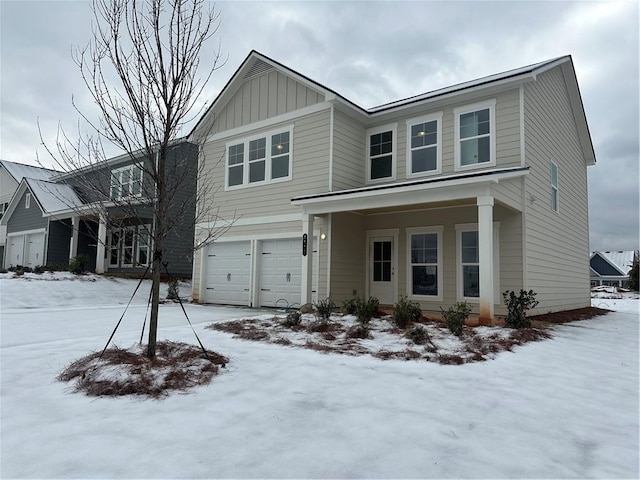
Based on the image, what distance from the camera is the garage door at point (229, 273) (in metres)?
13.3

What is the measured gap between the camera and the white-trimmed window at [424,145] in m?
11.1

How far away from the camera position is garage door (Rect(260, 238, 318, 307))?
12.0 meters

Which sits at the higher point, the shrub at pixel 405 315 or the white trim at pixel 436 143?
the white trim at pixel 436 143

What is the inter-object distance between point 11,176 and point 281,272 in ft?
74.3

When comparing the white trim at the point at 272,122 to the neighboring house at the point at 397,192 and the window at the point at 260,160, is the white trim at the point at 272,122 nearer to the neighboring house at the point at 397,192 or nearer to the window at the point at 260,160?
the neighboring house at the point at 397,192

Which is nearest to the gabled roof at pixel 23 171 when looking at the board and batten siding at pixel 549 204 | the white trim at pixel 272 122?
the white trim at pixel 272 122

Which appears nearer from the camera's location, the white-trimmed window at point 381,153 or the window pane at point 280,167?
the white-trimmed window at point 381,153

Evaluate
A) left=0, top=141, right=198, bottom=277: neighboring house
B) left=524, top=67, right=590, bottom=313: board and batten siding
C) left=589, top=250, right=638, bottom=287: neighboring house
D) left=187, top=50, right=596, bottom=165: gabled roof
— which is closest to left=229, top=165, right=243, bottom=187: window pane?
left=187, top=50, right=596, bottom=165: gabled roof

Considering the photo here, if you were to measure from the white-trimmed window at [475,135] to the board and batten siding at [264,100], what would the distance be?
3720 millimetres

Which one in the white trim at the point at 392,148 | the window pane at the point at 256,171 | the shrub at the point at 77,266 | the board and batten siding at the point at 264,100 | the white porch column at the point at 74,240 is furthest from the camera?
the white porch column at the point at 74,240

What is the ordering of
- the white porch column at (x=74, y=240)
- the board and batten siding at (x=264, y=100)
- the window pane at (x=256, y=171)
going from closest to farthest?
the board and batten siding at (x=264, y=100), the window pane at (x=256, y=171), the white porch column at (x=74, y=240)

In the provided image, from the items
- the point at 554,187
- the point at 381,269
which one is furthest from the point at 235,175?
the point at 554,187

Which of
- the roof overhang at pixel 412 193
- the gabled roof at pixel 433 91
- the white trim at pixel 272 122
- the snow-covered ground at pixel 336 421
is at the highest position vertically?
the gabled roof at pixel 433 91

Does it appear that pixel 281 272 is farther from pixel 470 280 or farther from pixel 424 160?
pixel 470 280
